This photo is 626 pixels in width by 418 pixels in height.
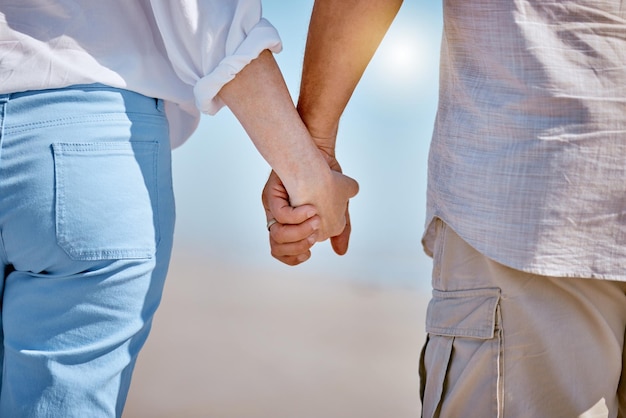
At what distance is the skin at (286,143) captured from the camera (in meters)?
1.40

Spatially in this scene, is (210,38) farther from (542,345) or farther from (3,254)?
(542,345)

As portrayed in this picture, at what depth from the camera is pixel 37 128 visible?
3.86 ft

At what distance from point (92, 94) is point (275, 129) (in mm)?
364

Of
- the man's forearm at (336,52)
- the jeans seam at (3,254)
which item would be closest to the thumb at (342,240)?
the man's forearm at (336,52)

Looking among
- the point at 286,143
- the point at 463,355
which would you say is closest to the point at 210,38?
the point at 286,143

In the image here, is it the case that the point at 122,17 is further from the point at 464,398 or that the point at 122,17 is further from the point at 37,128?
the point at 464,398

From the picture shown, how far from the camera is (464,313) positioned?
1.34m

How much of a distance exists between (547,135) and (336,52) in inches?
20.4

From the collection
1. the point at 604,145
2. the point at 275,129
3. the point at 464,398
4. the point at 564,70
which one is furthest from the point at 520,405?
the point at 275,129

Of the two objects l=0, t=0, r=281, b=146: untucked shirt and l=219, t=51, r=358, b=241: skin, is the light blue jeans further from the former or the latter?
l=219, t=51, r=358, b=241: skin

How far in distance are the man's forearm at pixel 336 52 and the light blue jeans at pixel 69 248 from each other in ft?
1.55

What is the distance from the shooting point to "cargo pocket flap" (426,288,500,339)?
1293mm

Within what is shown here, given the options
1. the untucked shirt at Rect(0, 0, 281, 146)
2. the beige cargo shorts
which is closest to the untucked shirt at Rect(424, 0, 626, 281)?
the beige cargo shorts

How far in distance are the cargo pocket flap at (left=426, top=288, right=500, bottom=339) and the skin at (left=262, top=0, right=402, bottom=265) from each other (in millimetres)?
425
